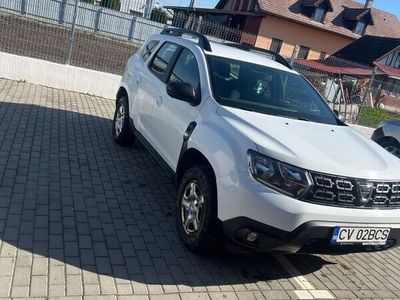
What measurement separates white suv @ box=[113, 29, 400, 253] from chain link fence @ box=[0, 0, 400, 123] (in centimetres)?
512

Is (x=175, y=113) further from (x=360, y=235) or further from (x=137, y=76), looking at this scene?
(x=360, y=235)

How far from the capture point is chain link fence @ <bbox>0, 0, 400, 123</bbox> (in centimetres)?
998

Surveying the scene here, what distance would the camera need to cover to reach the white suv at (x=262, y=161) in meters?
3.07

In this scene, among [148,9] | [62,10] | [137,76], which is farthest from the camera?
[148,9]

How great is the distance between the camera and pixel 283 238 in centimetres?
306

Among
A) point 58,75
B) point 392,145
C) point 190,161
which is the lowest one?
point 58,75

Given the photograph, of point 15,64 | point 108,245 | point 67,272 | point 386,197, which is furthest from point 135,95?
point 15,64

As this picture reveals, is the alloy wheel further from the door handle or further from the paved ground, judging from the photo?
the door handle

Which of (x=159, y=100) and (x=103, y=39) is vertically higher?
(x=159, y=100)

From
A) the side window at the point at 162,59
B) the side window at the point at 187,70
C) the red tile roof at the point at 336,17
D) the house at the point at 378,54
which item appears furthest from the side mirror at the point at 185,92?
the red tile roof at the point at 336,17

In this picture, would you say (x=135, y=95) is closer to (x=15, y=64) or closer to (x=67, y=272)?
(x=67, y=272)

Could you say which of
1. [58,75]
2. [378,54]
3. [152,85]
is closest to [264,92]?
[152,85]

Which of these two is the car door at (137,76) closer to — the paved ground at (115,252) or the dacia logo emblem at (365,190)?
the paved ground at (115,252)

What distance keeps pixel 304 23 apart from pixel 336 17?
17.7ft
